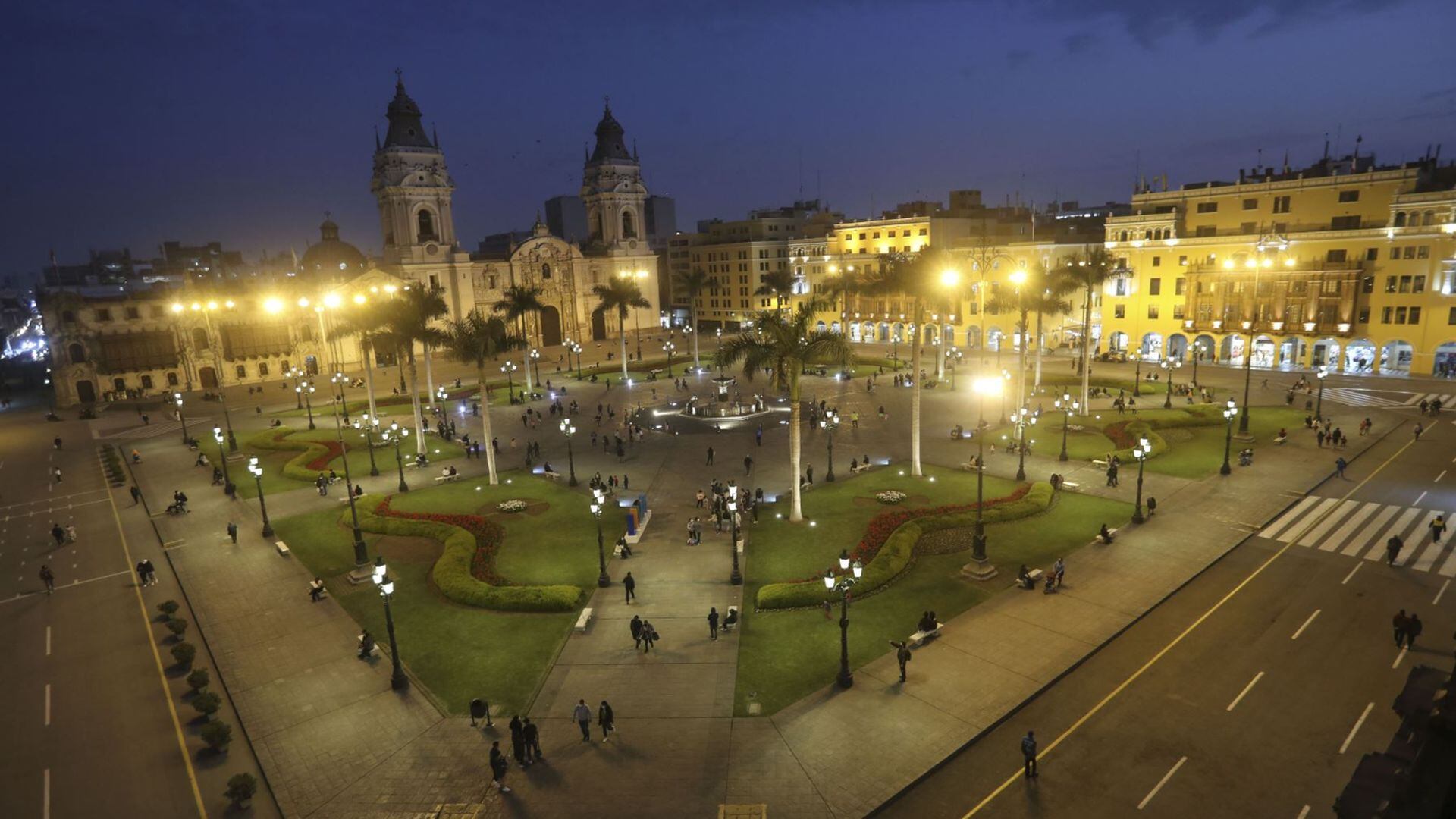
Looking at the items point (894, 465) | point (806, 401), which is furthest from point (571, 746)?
point (806, 401)

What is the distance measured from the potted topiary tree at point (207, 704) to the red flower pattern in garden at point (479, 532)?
365 inches

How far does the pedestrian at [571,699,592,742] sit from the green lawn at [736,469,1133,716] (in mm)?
3944

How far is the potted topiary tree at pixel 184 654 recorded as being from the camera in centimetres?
2353

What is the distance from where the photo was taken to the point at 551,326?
10956cm

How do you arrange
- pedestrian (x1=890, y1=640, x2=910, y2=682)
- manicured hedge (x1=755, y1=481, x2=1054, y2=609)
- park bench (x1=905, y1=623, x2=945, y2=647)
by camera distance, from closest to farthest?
pedestrian (x1=890, y1=640, x2=910, y2=682)
park bench (x1=905, y1=623, x2=945, y2=647)
manicured hedge (x1=755, y1=481, x2=1054, y2=609)

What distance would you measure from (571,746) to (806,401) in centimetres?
4613

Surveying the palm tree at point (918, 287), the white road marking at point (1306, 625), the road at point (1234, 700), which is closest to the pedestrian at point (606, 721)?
the road at point (1234, 700)

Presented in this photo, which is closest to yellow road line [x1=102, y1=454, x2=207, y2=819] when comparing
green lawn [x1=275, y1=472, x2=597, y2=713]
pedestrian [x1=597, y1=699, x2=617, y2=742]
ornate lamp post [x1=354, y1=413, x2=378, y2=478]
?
green lawn [x1=275, y1=472, x2=597, y2=713]

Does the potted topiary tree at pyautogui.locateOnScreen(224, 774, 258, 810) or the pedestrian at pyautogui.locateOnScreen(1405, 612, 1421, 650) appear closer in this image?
the potted topiary tree at pyautogui.locateOnScreen(224, 774, 258, 810)

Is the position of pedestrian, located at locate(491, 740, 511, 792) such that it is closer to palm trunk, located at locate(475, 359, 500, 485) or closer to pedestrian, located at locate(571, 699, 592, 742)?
pedestrian, located at locate(571, 699, 592, 742)

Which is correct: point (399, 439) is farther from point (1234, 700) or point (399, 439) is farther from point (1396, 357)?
point (1396, 357)

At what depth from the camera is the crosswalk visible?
1108 inches

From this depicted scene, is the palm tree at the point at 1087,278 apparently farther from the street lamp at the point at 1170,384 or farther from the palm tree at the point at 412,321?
the palm tree at the point at 412,321

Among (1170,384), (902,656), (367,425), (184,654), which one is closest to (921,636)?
(902,656)
